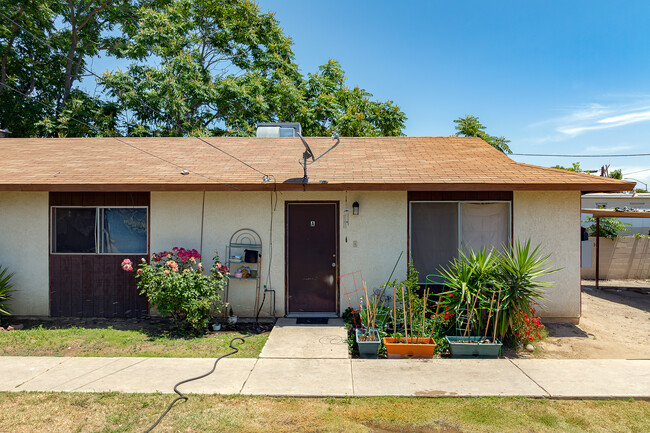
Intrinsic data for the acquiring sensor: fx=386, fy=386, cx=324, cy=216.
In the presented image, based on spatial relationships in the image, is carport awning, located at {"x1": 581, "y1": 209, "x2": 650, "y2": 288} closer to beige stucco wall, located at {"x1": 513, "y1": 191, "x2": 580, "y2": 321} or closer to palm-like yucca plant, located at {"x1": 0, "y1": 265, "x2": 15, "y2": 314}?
beige stucco wall, located at {"x1": 513, "y1": 191, "x2": 580, "y2": 321}

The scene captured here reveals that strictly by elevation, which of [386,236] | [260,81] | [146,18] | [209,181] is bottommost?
[386,236]

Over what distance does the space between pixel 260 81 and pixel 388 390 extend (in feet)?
52.6

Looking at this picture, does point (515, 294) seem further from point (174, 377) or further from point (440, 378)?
point (174, 377)

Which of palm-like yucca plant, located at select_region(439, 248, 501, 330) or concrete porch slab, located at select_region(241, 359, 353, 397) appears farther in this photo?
palm-like yucca plant, located at select_region(439, 248, 501, 330)

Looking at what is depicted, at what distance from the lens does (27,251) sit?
294 inches

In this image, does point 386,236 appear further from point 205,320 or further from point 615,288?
point 615,288

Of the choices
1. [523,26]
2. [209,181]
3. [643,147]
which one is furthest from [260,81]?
[643,147]

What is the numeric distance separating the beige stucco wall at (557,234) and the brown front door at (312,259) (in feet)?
11.4

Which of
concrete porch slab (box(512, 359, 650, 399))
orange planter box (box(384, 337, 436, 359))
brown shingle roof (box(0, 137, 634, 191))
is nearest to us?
concrete porch slab (box(512, 359, 650, 399))

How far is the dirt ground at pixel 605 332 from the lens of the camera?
590 cm

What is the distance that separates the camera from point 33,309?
295 inches

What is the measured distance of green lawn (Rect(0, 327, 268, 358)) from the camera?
5629 millimetres

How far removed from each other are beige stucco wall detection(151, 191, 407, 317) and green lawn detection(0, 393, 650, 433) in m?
3.26

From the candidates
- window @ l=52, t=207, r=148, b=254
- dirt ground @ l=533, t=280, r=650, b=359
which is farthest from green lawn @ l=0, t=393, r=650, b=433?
window @ l=52, t=207, r=148, b=254
